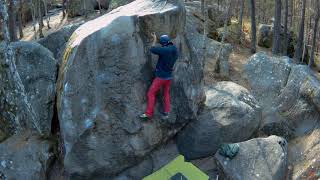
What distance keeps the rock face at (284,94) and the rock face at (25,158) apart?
7.44 m

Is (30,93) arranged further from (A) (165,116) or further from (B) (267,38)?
(B) (267,38)

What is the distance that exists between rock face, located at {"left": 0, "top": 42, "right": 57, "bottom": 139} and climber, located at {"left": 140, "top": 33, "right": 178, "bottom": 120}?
333 cm

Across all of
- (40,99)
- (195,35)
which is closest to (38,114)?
(40,99)

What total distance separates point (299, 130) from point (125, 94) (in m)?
A: 6.55

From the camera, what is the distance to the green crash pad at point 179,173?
13.1 meters

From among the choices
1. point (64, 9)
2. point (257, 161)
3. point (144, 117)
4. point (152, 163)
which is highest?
point (64, 9)

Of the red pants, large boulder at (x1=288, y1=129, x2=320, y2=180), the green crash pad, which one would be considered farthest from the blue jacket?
large boulder at (x1=288, y1=129, x2=320, y2=180)

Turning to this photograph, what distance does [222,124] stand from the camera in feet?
46.5

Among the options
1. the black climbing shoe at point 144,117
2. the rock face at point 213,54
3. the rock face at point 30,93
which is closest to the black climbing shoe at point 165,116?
the black climbing shoe at point 144,117

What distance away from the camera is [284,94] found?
54.1ft

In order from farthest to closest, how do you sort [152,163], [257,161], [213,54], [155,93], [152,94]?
1. [213,54]
2. [152,163]
3. [257,161]
4. [155,93]
5. [152,94]

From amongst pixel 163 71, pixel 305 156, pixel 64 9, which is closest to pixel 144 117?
pixel 163 71

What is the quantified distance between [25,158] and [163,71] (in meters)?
5.04

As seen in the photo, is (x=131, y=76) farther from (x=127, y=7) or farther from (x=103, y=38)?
(x=127, y=7)
